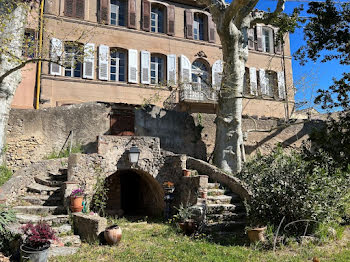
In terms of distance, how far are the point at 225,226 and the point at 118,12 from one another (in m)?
13.2

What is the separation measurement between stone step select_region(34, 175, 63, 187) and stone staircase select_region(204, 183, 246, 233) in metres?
4.18

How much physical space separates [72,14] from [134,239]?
12295mm

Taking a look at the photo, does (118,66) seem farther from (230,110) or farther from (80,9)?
(230,110)

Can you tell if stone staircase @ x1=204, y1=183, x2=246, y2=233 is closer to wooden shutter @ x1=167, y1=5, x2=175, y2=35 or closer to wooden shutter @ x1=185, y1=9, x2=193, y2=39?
wooden shutter @ x1=167, y1=5, x2=175, y2=35

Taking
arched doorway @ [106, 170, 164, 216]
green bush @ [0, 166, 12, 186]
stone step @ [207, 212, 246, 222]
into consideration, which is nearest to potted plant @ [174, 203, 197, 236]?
stone step @ [207, 212, 246, 222]

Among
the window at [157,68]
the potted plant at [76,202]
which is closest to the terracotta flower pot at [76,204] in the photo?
the potted plant at [76,202]

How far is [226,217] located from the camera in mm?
8016

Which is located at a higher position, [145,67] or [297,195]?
[145,67]

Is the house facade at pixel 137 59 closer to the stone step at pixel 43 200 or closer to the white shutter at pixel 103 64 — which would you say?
the white shutter at pixel 103 64

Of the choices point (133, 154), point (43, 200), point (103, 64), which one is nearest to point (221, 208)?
point (133, 154)

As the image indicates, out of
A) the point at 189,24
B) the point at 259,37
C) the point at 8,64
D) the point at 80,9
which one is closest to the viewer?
the point at 8,64

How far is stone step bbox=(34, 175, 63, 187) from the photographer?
874cm

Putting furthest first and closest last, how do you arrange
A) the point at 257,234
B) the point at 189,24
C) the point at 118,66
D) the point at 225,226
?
1. the point at 189,24
2. the point at 118,66
3. the point at 225,226
4. the point at 257,234

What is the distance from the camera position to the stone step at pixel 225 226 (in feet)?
24.8
